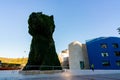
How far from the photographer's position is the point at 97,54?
56.2m

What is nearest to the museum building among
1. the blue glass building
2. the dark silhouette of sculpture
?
the blue glass building

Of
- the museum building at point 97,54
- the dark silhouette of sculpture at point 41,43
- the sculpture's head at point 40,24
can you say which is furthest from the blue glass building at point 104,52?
the sculpture's head at point 40,24

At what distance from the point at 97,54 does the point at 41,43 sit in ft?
104

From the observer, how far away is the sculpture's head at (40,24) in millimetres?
28578

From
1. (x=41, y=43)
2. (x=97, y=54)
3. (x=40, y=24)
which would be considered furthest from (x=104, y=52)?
(x=40, y=24)

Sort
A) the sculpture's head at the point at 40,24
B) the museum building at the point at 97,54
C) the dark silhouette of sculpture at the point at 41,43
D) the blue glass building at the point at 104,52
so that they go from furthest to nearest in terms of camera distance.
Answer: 1. the museum building at the point at 97,54
2. the blue glass building at the point at 104,52
3. the sculpture's head at the point at 40,24
4. the dark silhouette of sculpture at the point at 41,43

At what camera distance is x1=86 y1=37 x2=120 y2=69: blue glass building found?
55.3 meters

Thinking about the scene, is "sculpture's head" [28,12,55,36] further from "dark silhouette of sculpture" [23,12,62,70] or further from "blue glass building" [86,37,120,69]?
"blue glass building" [86,37,120,69]

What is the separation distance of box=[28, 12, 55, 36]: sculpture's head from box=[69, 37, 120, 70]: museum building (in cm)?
3019

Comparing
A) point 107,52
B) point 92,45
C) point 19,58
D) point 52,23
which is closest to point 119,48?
point 107,52

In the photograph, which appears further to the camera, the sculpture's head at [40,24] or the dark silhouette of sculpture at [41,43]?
the sculpture's head at [40,24]

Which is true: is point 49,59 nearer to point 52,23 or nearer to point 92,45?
point 52,23

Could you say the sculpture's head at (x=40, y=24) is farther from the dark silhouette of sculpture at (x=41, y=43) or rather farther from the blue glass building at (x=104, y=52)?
the blue glass building at (x=104, y=52)

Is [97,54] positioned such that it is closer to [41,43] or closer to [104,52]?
[104,52]
